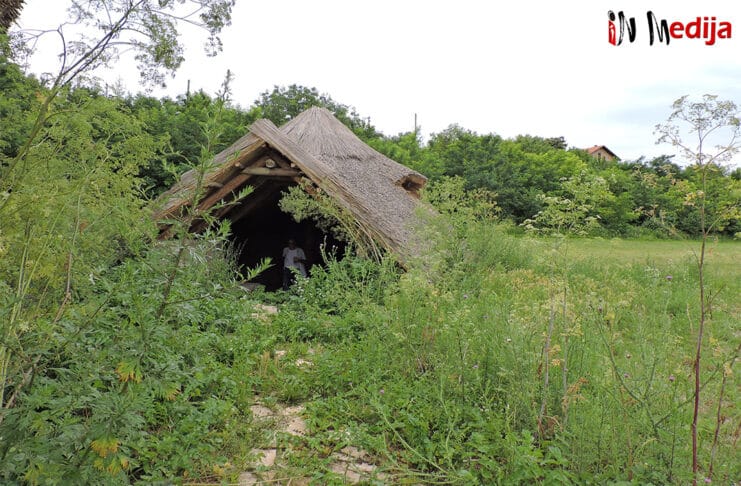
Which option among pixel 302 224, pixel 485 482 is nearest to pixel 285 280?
pixel 302 224

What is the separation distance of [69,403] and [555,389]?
240cm

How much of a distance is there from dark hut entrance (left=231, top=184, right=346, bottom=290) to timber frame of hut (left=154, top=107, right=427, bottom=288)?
0.8 inches

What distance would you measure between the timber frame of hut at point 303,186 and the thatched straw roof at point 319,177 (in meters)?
0.01

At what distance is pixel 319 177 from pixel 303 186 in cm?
26

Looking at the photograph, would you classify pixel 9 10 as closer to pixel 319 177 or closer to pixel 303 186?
pixel 303 186

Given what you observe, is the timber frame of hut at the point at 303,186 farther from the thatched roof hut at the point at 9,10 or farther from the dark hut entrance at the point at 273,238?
the thatched roof hut at the point at 9,10

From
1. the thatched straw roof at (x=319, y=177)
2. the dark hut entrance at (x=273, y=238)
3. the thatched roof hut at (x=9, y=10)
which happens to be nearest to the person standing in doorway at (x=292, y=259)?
the dark hut entrance at (x=273, y=238)

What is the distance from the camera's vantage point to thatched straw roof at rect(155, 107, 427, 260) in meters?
5.79

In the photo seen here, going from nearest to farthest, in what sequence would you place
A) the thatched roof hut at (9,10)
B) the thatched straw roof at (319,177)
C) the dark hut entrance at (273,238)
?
the thatched roof hut at (9,10) < the thatched straw roof at (319,177) < the dark hut entrance at (273,238)

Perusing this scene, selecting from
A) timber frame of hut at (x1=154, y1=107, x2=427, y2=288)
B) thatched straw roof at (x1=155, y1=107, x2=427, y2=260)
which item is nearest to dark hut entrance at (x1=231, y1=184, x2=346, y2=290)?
timber frame of hut at (x1=154, y1=107, x2=427, y2=288)

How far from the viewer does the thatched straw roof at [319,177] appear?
5785 millimetres

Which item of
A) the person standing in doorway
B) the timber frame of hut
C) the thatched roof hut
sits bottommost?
the person standing in doorway

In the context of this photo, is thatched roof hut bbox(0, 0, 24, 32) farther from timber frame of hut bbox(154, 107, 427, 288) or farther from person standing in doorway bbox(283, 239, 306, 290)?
person standing in doorway bbox(283, 239, 306, 290)

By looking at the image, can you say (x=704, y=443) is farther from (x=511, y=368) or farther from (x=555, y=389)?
(x=511, y=368)
